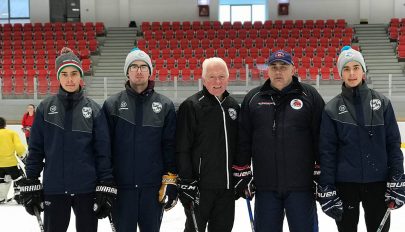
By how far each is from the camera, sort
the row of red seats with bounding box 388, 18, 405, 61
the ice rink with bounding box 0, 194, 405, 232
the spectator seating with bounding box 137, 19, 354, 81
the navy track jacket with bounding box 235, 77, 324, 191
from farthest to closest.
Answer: the row of red seats with bounding box 388, 18, 405, 61
the spectator seating with bounding box 137, 19, 354, 81
the ice rink with bounding box 0, 194, 405, 232
the navy track jacket with bounding box 235, 77, 324, 191

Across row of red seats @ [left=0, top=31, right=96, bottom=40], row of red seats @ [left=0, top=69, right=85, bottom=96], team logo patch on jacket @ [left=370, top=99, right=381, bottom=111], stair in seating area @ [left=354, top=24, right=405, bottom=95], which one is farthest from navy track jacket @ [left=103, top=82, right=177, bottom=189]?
row of red seats @ [left=0, top=31, right=96, bottom=40]

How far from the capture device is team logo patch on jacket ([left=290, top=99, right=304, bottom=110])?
9.23 feet

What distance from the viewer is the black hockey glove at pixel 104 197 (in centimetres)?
268

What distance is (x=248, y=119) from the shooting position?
290 centimetres

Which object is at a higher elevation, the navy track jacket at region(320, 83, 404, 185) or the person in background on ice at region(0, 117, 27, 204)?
the navy track jacket at region(320, 83, 404, 185)

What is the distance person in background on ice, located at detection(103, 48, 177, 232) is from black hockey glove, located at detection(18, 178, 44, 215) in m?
0.47

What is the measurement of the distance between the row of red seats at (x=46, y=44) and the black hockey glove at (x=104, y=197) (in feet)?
43.0

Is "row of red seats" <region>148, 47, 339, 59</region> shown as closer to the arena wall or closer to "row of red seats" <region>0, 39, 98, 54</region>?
"row of red seats" <region>0, 39, 98, 54</region>

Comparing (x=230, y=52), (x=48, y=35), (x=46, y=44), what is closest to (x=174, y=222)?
(x=230, y=52)

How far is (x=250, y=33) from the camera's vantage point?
15.6 metres

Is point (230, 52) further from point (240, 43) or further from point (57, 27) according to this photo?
point (57, 27)

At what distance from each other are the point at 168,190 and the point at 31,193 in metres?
0.82

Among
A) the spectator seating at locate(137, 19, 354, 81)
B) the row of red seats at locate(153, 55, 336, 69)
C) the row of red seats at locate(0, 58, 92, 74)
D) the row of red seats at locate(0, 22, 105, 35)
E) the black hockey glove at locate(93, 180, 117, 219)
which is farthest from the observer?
the row of red seats at locate(0, 22, 105, 35)

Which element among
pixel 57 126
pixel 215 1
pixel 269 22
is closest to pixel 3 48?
pixel 215 1
